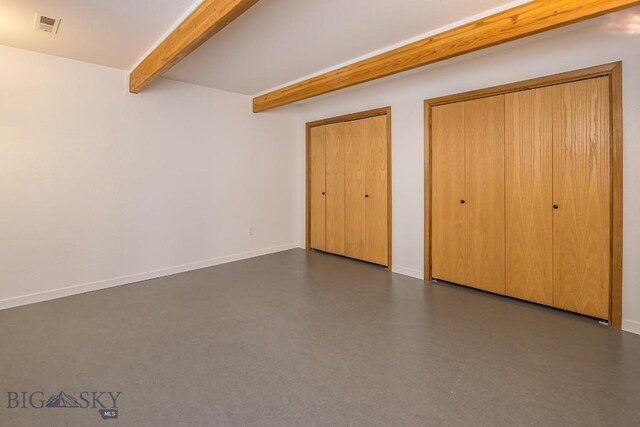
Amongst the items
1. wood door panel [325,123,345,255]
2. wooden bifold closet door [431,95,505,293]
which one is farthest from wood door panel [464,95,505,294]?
wood door panel [325,123,345,255]

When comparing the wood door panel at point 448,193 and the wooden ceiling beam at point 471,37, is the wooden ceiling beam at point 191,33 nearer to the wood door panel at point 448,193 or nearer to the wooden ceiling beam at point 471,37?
the wooden ceiling beam at point 471,37

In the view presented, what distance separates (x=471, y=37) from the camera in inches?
101

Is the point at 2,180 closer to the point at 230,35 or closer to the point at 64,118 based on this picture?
the point at 64,118

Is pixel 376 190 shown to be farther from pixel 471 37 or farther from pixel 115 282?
pixel 115 282

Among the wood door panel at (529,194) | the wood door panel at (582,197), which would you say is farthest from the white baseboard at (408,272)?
the wood door panel at (582,197)

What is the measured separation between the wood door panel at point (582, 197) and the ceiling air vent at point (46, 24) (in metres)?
4.15

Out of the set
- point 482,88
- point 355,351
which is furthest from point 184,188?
point 482,88

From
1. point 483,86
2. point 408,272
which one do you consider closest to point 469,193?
point 483,86

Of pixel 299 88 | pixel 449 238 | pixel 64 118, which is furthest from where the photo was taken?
pixel 299 88

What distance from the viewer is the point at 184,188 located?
4309mm

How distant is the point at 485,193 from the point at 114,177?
13.2 ft

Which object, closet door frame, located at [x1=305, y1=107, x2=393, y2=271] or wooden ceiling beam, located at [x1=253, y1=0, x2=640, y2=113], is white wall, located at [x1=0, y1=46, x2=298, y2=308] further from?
wooden ceiling beam, located at [x1=253, y1=0, x2=640, y2=113]

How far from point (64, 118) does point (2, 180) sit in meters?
0.80

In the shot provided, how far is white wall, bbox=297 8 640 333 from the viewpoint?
2.55 metres
